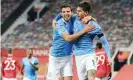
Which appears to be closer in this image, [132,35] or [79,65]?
[79,65]

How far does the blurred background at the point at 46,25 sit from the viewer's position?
23156 millimetres

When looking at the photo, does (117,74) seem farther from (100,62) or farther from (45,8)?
(45,8)

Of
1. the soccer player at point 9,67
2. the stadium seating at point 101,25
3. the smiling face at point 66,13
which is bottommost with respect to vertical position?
the soccer player at point 9,67

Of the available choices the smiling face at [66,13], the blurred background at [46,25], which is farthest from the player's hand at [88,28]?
the blurred background at [46,25]

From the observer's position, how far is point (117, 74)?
65.7 feet

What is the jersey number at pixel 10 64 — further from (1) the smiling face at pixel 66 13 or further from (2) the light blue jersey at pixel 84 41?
(2) the light blue jersey at pixel 84 41

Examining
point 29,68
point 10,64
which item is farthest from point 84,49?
point 10,64

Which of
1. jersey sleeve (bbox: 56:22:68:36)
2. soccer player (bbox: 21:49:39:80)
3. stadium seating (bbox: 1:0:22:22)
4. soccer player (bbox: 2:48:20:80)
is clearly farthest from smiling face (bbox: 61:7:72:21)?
stadium seating (bbox: 1:0:22:22)

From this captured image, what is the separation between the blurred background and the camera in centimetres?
2316

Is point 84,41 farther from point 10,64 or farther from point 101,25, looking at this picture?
point 101,25

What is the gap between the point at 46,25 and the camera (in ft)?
97.6

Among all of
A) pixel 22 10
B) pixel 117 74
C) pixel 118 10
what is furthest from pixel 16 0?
pixel 117 74

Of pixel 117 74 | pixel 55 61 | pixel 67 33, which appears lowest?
pixel 117 74

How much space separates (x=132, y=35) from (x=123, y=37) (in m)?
0.48
